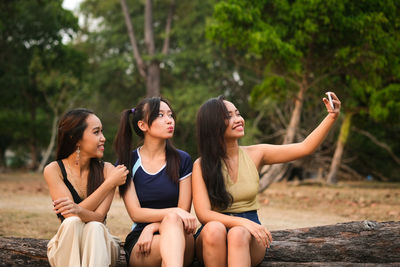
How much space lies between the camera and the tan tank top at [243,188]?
11.2ft

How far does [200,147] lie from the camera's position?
11.5 ft

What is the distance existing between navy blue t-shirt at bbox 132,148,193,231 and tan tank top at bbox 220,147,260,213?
13.0 inches

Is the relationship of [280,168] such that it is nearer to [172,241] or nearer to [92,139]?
[92,139]

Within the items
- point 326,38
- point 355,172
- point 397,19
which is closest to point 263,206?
point 326,38

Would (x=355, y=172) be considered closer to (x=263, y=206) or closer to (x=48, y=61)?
(x=263, y=206)

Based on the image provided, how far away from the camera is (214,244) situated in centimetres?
310

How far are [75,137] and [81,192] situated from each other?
41 centimetres

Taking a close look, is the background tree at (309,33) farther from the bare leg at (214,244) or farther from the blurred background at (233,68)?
the bare leg at (214,244)

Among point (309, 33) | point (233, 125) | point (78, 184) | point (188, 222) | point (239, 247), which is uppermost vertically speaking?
point (309, 33)

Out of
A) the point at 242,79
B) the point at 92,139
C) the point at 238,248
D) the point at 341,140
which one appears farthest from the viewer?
the point at 242,79

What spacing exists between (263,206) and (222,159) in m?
6.63

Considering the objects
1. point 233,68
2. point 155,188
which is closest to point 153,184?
point 155,188

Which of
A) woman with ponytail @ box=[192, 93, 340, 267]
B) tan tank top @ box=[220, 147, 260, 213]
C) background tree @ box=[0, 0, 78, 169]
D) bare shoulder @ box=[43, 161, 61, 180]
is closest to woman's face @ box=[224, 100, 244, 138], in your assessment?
woman with ponytail @ box=[192, 93, 340, 267]

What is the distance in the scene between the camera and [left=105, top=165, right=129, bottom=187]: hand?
3.32m
